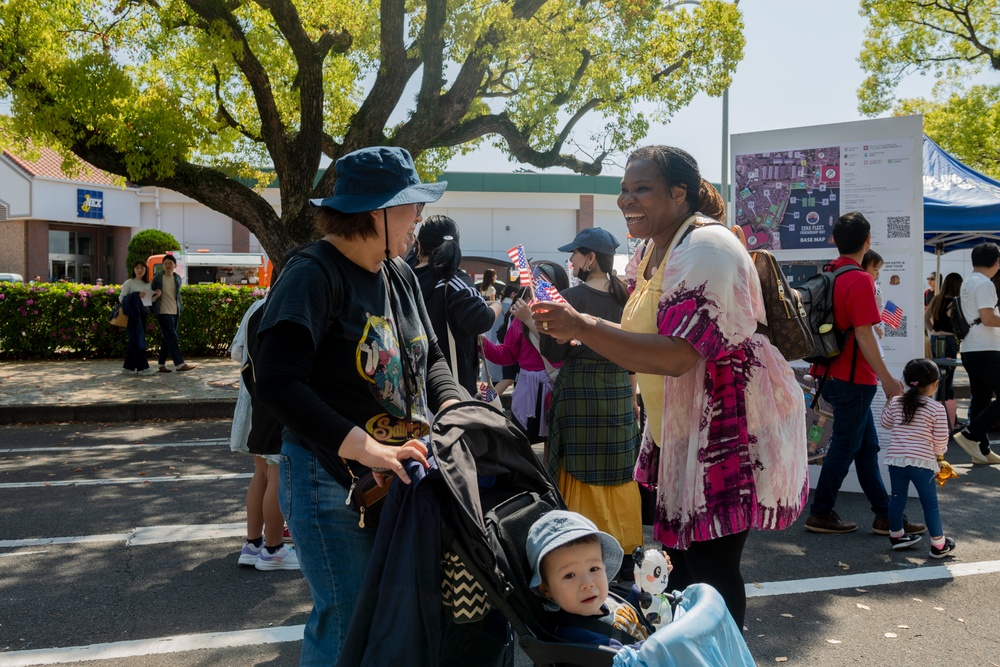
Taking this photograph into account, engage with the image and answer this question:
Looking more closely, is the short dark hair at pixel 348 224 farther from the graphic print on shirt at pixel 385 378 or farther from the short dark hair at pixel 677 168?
the short dark hair at pixel 677 168

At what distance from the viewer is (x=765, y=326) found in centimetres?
273

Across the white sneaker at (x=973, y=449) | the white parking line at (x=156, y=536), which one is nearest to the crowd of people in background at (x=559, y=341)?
the white parking line at (x=156, y=536)

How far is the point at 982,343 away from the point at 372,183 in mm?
7629

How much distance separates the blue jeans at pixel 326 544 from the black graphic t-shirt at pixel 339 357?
7 cm

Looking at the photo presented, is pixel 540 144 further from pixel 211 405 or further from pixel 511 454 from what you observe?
pixel 511 454

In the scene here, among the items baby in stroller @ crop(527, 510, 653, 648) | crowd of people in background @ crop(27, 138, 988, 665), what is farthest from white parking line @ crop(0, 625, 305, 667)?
baby in stroller @ crop(527, 510, 653, 648)

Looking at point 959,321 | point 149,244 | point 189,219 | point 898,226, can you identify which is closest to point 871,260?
point 898,226

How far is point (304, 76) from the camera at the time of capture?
12.0 meters

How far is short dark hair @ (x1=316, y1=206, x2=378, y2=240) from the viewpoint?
8.18 feet

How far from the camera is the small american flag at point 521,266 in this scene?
3.11 metres

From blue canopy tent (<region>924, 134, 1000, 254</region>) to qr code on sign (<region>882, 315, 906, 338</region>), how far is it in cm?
312

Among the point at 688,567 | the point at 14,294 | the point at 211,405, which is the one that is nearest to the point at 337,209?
the point at 688,567

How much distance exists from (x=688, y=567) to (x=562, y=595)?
56cm

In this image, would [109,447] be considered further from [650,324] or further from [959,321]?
[959,321]
